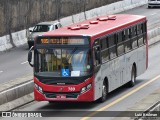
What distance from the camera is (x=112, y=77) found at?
2580cm

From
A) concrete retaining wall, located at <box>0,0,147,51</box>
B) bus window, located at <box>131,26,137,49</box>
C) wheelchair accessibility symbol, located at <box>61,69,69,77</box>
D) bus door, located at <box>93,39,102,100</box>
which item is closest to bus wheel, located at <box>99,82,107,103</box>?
bus door, located at <box>93,39,102,100</box>

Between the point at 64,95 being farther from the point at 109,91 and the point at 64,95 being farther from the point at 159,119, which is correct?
the point at 159,119

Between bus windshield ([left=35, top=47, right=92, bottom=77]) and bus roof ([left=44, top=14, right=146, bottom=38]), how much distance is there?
0.59 m

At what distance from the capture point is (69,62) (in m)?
23.2

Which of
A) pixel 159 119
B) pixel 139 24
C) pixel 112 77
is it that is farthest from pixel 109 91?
pixel 159 119

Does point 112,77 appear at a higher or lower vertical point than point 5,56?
higher

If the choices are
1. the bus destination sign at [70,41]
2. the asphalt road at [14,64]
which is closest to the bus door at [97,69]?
the bus destination sign at [70,41]

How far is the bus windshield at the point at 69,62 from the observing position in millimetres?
23141

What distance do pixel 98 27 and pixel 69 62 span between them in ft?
8.61

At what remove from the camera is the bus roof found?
23.7 m

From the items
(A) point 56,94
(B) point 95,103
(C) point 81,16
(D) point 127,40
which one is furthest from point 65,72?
(C) point 81,16

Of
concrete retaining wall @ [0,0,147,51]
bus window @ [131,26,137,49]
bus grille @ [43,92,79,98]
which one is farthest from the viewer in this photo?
concrete retaining wall @ [0,0,147,51]

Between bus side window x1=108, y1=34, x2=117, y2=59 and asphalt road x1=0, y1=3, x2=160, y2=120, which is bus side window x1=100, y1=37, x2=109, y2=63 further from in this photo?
asphalt road x1=0, y1=3, x2=160, y2=120

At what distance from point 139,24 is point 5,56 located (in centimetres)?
1557
